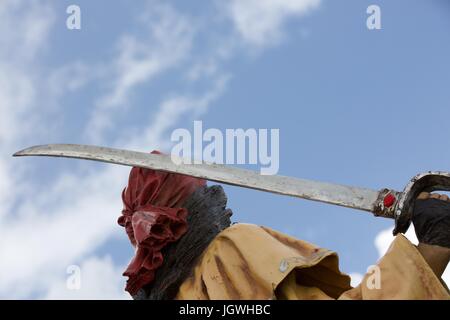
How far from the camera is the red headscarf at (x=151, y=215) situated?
5207mm

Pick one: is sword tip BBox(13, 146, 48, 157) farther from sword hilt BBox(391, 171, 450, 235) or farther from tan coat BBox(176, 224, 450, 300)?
sword hilt BBox(391, 171, 450, 235)

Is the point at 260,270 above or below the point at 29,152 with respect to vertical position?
below

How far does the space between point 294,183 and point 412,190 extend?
0.59 m

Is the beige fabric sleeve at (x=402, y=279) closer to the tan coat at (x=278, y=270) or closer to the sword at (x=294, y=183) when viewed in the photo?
the tan coat at (x=278, y=270)

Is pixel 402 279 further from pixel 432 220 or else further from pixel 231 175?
pixel 231 175

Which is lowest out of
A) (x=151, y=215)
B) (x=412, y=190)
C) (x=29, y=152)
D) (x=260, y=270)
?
(x=260, y=270)

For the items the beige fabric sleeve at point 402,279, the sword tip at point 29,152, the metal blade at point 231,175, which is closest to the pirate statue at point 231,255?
the beige fabric sleeve at point 402,279

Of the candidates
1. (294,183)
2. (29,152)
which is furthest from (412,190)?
(29,152)

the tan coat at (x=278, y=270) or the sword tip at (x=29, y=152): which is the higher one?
the sword tip at (x=29, y=152)

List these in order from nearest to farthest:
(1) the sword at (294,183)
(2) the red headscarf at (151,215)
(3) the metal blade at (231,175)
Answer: (1) the sword at (294,183) → (3) the metal blade at (231,175) → (2) the red headscarf at (151,215)

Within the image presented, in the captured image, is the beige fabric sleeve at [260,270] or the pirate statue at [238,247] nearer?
the pirate statue at [238,247]

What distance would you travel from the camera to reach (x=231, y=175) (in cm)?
490
